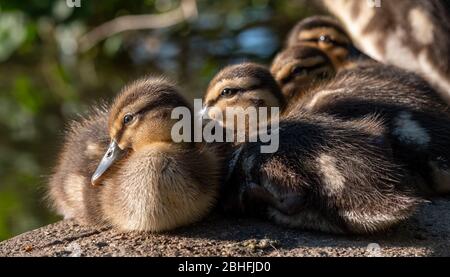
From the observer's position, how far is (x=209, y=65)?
6574 mm

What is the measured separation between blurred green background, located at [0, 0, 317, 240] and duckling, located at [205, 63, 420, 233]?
286cm

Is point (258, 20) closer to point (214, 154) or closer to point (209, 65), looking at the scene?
point (209, 65)

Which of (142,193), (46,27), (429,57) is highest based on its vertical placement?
(46,27)

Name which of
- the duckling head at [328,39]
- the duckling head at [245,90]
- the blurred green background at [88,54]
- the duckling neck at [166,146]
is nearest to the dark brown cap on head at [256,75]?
the duckling head at [245,90]

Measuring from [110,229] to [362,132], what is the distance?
73 centimetres

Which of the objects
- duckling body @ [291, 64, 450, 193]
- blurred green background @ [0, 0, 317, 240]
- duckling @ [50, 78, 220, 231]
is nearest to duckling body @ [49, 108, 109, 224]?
duckling @ [50, 78, 220, 231]

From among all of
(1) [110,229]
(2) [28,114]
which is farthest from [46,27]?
(1) [110,229]

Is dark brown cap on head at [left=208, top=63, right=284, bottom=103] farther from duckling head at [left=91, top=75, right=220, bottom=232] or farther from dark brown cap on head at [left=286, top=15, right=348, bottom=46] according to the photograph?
dark brown cap on head at [left=286, top=15, right=348, bottom=46]

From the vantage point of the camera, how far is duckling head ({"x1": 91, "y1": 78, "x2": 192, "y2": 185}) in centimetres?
248

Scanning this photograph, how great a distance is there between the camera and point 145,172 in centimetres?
237

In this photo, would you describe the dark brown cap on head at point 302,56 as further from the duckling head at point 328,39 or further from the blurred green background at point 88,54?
the blurred green background at point 88,54

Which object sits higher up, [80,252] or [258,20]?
[258,20]

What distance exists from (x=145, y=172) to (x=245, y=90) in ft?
2.27

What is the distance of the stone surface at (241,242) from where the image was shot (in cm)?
231
